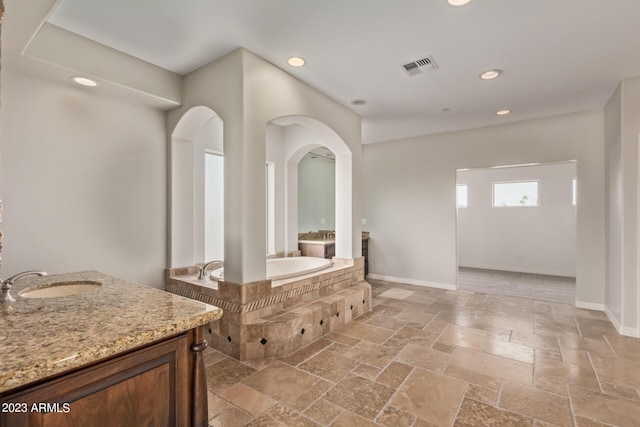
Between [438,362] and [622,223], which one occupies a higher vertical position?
[622,223]

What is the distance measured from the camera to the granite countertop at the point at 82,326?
894 mm

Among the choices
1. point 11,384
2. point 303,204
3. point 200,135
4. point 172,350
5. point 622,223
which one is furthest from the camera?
point 303,204

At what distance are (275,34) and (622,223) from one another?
411 centimetres

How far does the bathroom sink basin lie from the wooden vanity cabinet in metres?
1.02

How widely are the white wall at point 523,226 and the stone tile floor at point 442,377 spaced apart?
3346 mm

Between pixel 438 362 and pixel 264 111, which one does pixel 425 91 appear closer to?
pixel 264 111

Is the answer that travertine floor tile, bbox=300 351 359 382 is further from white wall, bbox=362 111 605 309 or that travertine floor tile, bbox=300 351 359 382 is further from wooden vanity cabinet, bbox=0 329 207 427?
white wall, bbox=362 111 605 309

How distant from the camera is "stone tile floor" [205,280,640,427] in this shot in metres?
2.00

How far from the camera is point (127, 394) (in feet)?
3.60

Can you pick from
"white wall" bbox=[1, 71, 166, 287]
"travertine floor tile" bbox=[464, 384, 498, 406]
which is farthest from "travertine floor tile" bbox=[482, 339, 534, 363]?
"white wall" bbox=[1, 71, 166, 287]

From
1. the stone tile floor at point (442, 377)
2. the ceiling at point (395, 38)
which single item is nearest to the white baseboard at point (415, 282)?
the stone tile floor at point (442, 377)

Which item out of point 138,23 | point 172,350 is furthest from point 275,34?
point 172,350

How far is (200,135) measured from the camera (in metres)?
3.89

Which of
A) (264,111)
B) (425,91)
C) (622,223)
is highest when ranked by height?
(425,91)
